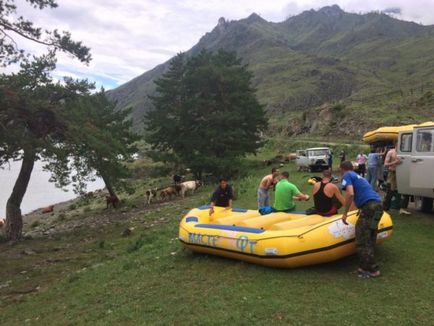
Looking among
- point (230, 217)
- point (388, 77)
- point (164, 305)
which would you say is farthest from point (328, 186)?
point (388, 77)

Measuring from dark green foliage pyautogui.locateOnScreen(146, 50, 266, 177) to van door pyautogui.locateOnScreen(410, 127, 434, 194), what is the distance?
71.1ft

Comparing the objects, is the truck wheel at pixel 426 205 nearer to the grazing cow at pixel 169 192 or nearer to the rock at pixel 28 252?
the rock at pixel 28 252

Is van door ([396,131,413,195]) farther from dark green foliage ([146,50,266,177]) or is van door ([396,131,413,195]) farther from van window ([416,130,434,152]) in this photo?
dark green foliage ([146,50,266,177])

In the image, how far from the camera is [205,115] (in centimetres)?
3662

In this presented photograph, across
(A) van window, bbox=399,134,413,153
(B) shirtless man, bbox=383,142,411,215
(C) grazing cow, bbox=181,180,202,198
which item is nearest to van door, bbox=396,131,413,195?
(A) van window, bbox=399,134,413,153

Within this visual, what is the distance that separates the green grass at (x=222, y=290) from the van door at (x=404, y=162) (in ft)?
3.02

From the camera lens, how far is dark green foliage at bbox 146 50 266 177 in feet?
114

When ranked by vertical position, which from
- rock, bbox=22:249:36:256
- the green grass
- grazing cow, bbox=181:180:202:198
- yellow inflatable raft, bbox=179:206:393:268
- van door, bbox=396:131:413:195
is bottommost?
rock, bbox=22:249:36:256

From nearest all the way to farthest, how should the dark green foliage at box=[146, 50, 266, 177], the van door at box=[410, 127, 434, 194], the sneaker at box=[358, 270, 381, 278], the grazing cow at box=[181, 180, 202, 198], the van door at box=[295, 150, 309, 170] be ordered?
the sneaker at box=[358, 270, 381, 278] < the van door at box=[410, 127, 434, 194] < the grazing cow at box=[181, 180, 202, 198] < the van door at box=[295, 150, 309, 170] < the dark green foliage at box=[146, 50, 266, 177]

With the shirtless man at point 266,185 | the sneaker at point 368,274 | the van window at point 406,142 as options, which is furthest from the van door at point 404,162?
the sneaker at point 368,274

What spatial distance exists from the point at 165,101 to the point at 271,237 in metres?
30.5

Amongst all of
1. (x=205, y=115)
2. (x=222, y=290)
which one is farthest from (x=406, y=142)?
(x=205, y=115)

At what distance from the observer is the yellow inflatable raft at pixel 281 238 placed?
364 inches

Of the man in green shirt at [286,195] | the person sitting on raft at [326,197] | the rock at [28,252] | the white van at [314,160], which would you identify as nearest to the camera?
the person sitting on raft at [326,197]
